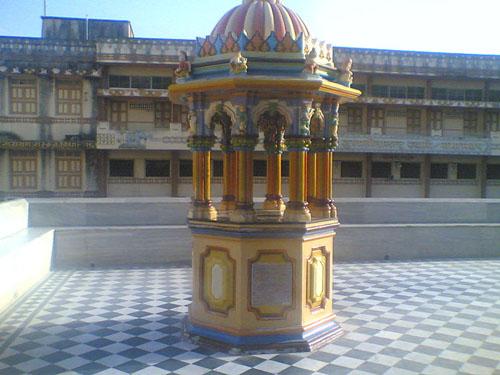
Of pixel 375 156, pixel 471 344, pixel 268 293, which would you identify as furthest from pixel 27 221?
pixel 375 156

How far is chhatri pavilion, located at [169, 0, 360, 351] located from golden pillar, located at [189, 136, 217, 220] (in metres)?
0.02

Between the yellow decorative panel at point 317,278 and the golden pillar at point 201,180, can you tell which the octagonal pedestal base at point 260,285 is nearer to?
the yellow decorative panel at point 317,278

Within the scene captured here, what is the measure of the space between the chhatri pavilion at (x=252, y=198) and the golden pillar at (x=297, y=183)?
0.7 inches

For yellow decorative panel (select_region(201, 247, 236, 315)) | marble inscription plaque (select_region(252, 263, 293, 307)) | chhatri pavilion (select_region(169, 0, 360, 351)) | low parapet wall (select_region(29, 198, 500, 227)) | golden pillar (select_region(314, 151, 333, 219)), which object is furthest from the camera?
low parapet wall (select_region(29, 198, 500, 227))

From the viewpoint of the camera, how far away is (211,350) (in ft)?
28.9

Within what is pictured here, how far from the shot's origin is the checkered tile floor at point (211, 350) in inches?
320

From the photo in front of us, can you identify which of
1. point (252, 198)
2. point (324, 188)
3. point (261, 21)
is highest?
point (261, 21)

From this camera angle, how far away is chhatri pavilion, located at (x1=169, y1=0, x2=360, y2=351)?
8.65 metres

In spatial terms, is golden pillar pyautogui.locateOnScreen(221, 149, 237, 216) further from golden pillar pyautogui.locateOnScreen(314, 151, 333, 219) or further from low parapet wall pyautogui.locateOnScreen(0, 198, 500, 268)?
low parapet wall pyautogui.locateOnScreen(0, 198, 500, 268)

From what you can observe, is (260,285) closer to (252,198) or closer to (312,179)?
(252,198)

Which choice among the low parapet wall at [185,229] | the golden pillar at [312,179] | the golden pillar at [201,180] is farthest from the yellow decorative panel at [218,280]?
the low parapet wall at [185,229]

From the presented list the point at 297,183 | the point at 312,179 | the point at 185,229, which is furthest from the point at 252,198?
the point at 185,229

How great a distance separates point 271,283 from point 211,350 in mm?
1485

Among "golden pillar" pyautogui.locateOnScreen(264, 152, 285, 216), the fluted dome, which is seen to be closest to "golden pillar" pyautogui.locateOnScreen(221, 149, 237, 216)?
"golden pillar" pyautogui.locateOnScreen(264, 152, 285, 216)
